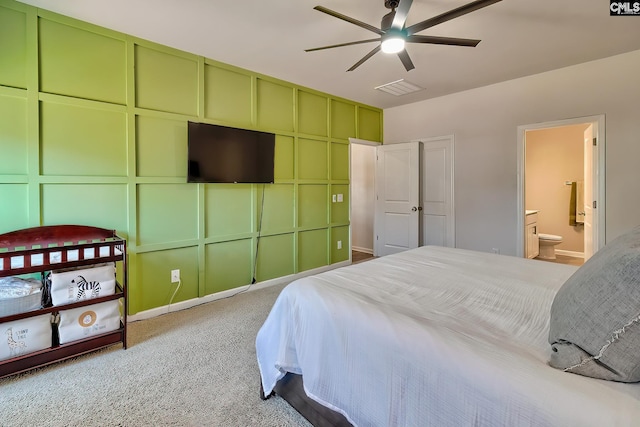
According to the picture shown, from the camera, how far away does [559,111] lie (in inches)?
141

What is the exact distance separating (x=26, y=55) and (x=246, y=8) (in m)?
1.72

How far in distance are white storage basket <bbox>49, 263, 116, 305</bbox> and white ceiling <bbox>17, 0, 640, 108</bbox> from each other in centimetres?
204

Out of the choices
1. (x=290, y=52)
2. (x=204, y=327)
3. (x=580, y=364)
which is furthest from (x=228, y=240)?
(x=580, y=364)

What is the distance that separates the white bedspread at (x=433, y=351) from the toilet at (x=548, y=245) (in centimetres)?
374

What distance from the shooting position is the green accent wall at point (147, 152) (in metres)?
2.28

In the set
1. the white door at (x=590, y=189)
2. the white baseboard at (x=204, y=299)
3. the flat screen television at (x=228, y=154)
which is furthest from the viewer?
the white door at (x=590, y=189)

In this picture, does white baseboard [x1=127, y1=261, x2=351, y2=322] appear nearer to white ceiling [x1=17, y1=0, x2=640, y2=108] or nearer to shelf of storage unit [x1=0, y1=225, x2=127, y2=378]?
shelf of storage unit [x1=0, y1=225, x2=127, y2=378]

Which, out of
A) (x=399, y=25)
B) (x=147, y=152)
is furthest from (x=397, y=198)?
(x=147, y=152)

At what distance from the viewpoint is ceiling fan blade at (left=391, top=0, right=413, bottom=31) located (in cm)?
174

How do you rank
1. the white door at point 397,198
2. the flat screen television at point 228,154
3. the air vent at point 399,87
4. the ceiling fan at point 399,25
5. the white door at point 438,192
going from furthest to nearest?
the white door at point 397,198, the white door at point 438,192, the air vent at point 399,87, the flat screen television at point 228,154, the ceiling fan at point 399,25

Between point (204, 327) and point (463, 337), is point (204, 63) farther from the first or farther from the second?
point (463, 337)

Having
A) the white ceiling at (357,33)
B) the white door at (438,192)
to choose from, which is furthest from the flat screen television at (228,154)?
the white door at (438,192)

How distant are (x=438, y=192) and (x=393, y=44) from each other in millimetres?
3008

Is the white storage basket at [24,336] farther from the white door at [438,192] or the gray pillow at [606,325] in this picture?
the white door at [438,192]
